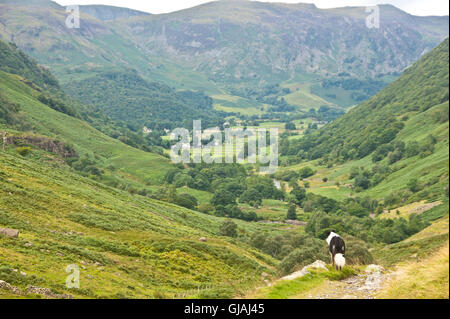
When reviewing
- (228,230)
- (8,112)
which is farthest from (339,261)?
(8,112)

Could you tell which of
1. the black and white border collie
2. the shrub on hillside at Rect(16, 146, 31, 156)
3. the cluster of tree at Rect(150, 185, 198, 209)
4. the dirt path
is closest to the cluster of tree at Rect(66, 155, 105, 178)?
the cluster of tree at Rect(150, 185, 198, 209)

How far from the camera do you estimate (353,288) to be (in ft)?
65.8

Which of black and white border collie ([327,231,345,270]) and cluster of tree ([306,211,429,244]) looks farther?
cluster of tree ([306,211,429,244])

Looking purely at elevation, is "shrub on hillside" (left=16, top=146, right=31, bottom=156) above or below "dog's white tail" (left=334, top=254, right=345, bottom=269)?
above

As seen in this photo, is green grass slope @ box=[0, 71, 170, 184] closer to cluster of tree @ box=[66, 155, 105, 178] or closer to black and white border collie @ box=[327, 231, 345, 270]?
cluster of tree @ box=[66, 155, 105, 178]

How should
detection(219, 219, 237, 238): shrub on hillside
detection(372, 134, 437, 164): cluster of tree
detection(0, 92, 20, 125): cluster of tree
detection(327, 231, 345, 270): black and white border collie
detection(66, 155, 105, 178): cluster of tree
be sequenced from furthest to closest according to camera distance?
detection(372, 134, 437, 164): cluster of tree, detection(66, 155, 105, 178): cluster of tree, detection(0, 92, 20, 125): cluster of tree, detection(219, 219, 237, 238): shrub on hillside, detection(327, 231, 345, 270): black and white border collie

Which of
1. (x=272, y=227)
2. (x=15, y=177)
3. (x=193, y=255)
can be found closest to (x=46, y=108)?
(x=272, y=227)

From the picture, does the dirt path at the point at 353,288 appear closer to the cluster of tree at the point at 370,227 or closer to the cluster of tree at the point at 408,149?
the cluster of tree at the point at 370,227

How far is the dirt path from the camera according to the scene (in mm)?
18734

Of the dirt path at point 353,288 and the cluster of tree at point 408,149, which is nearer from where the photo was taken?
the dirt path at point 353,288

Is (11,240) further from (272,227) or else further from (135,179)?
(135,179)

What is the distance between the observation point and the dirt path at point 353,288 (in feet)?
61.5

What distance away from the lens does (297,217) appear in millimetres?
147375

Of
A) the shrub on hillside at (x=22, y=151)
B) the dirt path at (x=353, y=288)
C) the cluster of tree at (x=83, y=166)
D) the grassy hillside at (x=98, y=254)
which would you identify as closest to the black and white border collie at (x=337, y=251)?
the dirt path at (x=353, y=288)
